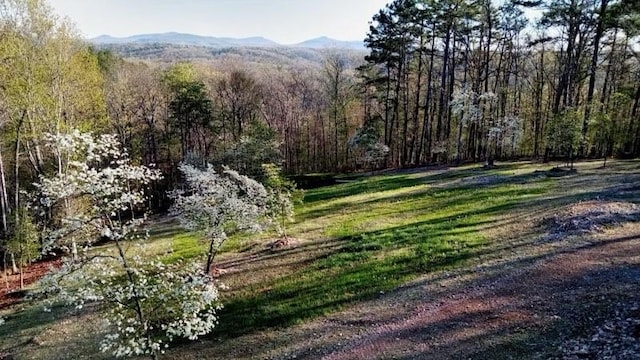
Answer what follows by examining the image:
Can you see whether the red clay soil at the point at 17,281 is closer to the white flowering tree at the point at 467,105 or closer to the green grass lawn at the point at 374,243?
the green grass lawn at the point at 374,243

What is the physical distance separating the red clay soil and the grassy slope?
295cm

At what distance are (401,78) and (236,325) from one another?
39441 mm

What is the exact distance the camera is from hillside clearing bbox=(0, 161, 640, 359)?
13.1 meters

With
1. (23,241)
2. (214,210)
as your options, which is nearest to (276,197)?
(214,210)

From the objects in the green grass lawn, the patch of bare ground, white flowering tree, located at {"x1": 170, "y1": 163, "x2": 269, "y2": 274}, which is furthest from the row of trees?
white flowering tree, located at {"x1": 170, "y1": 163, "x2": 269, "y2": 274}

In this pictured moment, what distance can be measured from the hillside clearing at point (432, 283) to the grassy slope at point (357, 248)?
0.09m

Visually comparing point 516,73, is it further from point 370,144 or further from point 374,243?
point 374,243

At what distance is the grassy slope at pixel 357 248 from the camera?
17672 mm

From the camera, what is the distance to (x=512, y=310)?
13711 millimetres

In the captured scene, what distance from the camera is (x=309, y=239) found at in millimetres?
24875

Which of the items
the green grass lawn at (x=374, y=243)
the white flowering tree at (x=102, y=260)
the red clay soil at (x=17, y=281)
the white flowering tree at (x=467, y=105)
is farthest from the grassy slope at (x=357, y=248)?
the white flowering tree at (x=467, y=105)

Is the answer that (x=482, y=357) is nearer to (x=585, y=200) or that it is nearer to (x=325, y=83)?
(x=585, y=200)

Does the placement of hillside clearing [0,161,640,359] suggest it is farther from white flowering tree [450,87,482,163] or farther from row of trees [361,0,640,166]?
white flowering tree [450,87,482,163]

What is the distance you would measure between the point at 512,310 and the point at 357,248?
29.3ft
